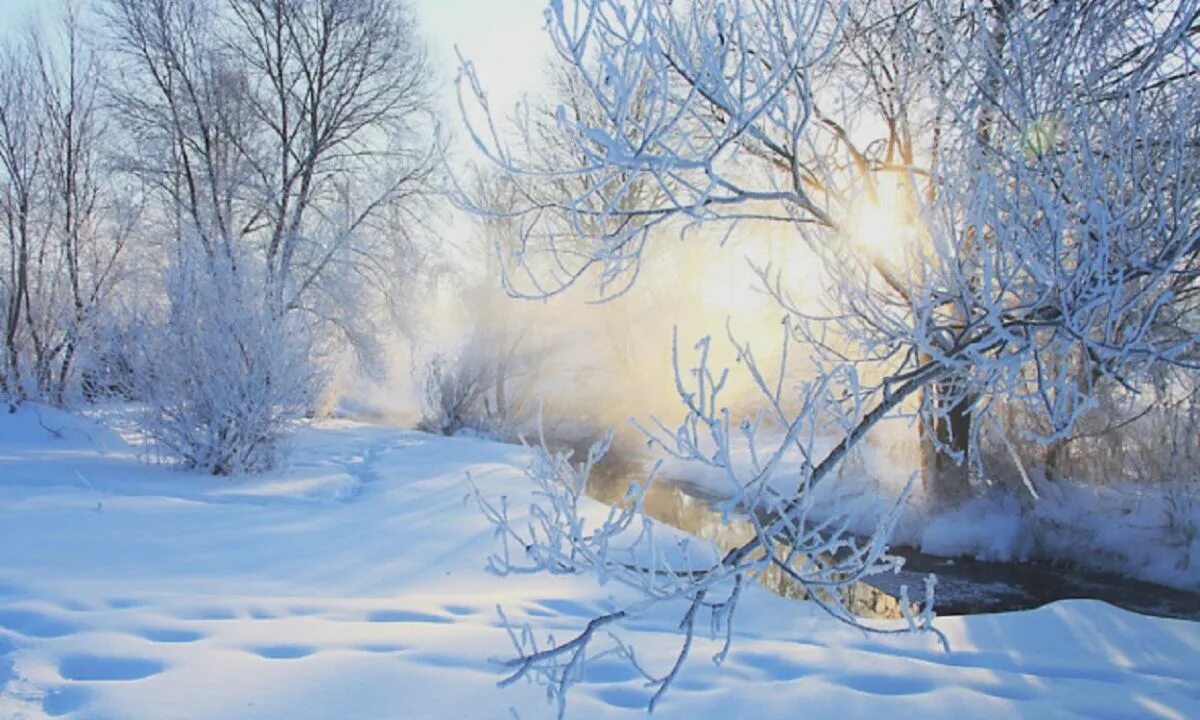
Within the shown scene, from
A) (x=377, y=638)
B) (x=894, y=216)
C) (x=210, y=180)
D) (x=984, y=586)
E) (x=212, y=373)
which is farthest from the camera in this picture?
(x=210, y=180)

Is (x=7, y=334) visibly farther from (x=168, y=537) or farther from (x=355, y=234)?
(x=168, y=537)

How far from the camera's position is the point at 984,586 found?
7.60 meters

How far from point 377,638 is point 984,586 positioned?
256 inches

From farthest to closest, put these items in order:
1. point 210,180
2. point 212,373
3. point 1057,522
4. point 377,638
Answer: point 210,180 < point 1057,522 < point 212,373 < point 377,638

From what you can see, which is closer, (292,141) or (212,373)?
(212,373)

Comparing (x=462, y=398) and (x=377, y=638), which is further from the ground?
(x=462, y=398)

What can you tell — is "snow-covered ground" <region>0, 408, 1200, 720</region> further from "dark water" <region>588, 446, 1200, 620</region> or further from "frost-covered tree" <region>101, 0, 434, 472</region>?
"frost-covered tree" <region>101, 0, 434, 472</region>

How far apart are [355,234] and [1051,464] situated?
473 inches

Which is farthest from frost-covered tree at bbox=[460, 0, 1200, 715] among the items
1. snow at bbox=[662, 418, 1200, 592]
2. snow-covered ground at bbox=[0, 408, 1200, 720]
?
snow at bbox=[662, 418, 1200, 592]

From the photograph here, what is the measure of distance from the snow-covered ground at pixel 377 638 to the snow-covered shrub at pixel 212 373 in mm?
1126

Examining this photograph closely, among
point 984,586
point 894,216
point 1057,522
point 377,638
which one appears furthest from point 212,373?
point 1057,522

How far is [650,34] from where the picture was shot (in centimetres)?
189

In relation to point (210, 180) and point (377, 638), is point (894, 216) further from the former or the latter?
point (210, 180)

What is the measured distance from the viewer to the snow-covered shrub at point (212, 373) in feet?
23.9
